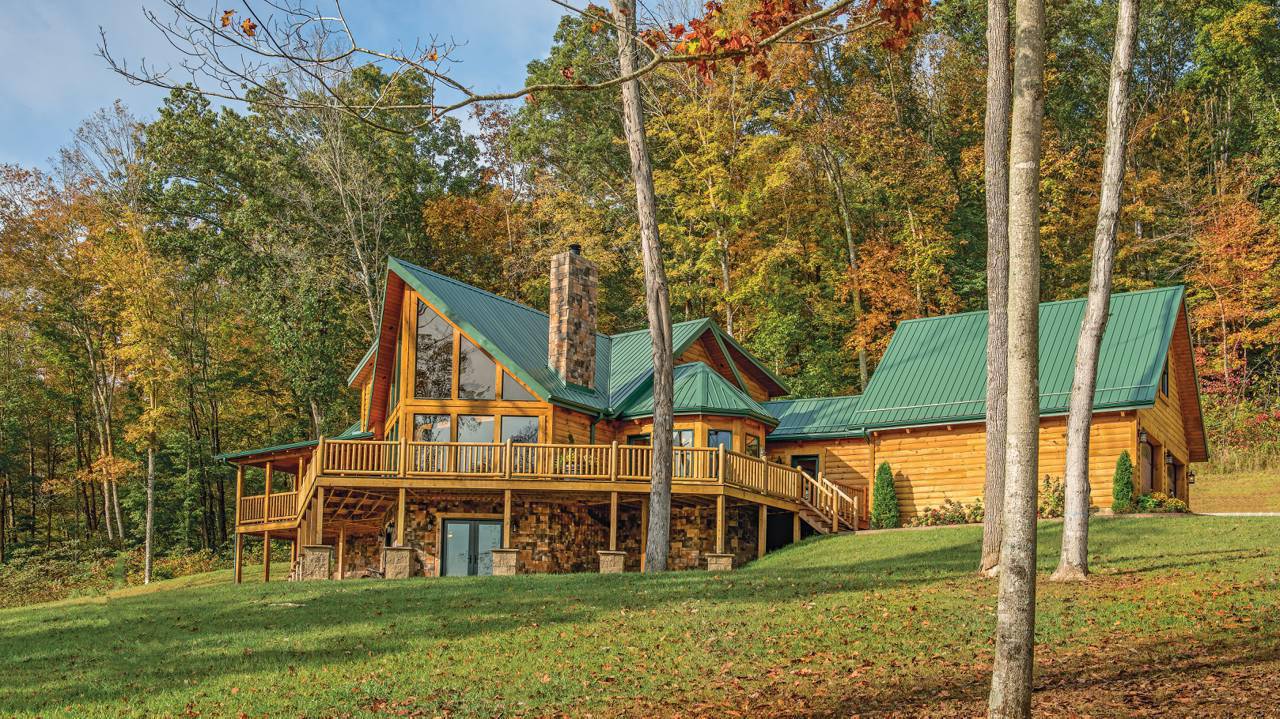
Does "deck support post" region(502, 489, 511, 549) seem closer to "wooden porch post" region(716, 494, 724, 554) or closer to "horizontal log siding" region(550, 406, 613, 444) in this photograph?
"horizontal log siding" region(550, 406, 613, 444)

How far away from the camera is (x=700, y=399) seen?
25984 millimetres

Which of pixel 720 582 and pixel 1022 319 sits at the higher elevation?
pixel 1022 319

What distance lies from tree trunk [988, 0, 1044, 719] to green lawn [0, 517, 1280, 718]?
1444mm

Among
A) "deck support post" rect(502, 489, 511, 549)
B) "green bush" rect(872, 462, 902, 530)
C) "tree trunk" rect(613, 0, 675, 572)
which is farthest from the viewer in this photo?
"green bush" rect(872, 462, 902, 530)

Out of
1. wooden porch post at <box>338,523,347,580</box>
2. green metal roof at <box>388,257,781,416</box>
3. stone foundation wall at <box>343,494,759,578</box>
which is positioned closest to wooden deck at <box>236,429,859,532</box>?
stone foundation wall at <box>343,494,759,578</box>

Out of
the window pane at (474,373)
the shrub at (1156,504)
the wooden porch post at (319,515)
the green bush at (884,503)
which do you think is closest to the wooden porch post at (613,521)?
the window pane at (474,373)

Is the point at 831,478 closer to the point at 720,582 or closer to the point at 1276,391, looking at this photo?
the point at 720,582

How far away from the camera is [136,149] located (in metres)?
40.2

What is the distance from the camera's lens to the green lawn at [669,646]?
9.94 metres

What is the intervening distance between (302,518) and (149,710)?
1649 centimetres

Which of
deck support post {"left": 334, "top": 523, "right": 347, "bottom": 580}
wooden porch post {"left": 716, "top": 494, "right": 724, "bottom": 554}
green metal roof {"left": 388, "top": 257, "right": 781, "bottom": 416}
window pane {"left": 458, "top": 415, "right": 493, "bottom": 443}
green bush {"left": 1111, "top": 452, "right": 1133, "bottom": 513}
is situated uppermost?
green metal roof {"left": 388, "top": 257, "right": 781, "bottom": 416}

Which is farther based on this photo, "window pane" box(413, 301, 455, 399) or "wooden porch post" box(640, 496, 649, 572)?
"window pane" box(413, 301, 455, 399)

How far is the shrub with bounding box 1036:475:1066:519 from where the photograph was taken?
24.0 m

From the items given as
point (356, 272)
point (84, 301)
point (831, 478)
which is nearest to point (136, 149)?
point (84, 301)
